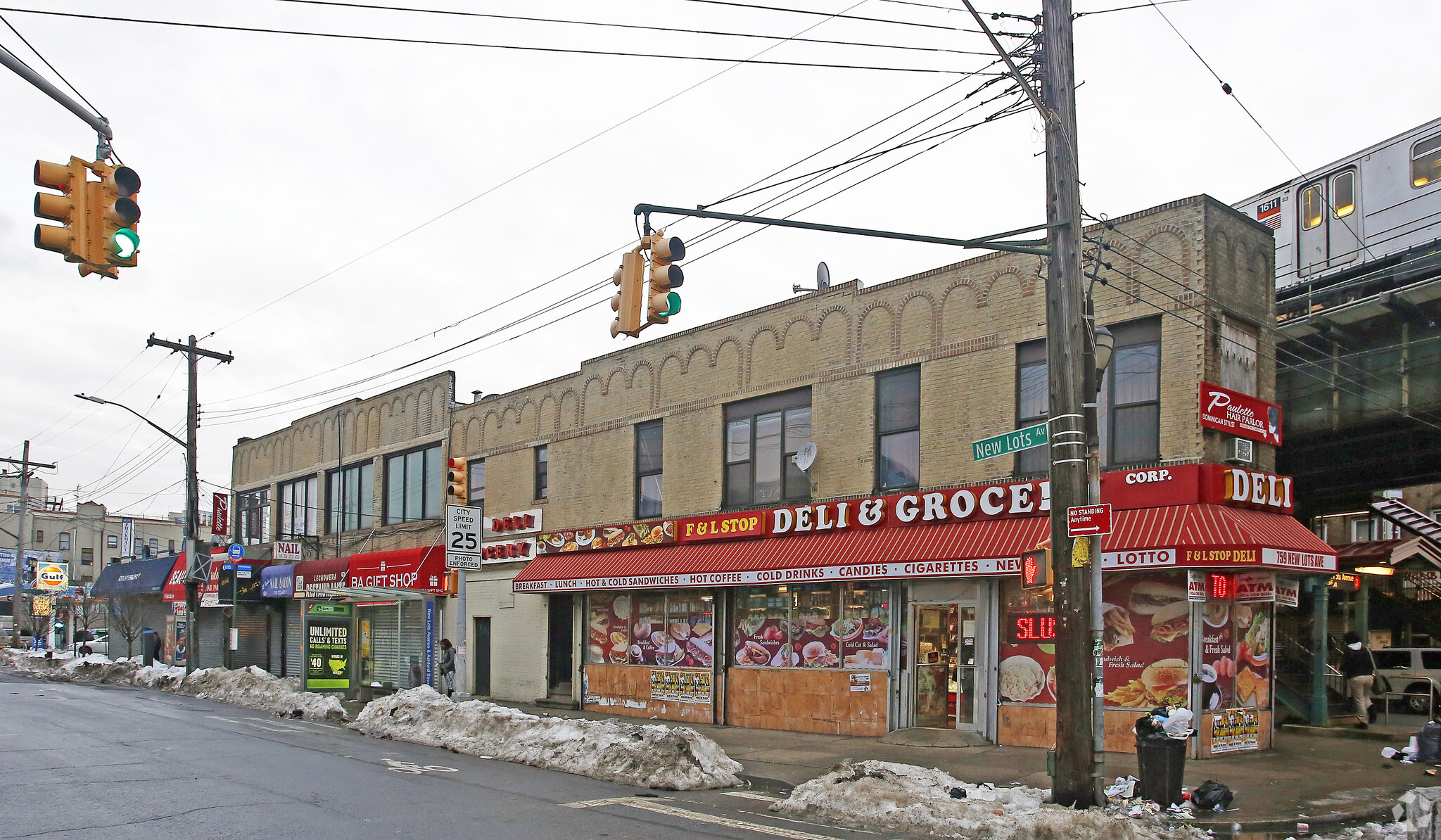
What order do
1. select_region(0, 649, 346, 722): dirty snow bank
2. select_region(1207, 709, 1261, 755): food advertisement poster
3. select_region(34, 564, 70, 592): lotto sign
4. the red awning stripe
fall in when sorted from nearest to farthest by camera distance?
the red awning stripe
select_region(1207, 709, 1261, 755): food advertisement poster
select_region(0, 649, 346, 722): dirty snow bank
select_region(34, 564, 70, 592): lotto sign

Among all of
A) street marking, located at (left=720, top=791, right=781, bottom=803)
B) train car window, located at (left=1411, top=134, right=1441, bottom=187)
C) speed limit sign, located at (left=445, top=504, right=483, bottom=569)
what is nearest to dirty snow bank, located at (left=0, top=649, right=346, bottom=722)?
speed limit sign, located at (left=445, top=504, right=483, bottom=569)

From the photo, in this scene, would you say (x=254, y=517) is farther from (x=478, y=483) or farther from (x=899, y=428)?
(x=899, y=428)

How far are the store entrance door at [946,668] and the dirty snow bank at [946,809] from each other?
14.5ft

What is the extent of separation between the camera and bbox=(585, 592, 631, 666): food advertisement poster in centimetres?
2302

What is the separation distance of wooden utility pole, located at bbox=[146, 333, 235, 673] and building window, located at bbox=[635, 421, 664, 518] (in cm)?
1671

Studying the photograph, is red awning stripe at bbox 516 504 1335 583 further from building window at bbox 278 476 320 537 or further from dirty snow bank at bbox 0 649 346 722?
building window at bbox 278 476 320 537

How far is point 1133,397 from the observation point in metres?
15.3

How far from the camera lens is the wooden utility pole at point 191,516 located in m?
32.6

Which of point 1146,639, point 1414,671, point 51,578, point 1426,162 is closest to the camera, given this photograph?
point 1146,639

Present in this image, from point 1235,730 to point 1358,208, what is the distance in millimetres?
13425

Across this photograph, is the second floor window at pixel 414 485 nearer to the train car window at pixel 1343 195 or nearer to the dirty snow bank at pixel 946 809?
the dirty snow bank at pixel 946 809

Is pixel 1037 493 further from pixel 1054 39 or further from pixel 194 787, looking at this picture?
pixel 194 787

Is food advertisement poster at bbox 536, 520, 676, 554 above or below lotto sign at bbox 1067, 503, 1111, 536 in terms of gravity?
below

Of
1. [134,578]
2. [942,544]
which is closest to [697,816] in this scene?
[942,544]
